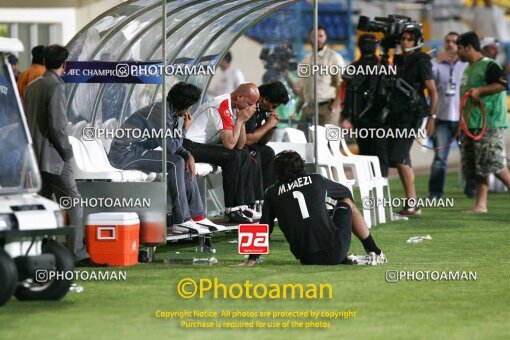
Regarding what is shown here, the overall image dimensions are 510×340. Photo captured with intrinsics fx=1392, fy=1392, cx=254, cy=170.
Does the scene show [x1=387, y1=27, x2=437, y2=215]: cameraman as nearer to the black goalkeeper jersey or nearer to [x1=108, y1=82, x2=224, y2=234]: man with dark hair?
[x1=108, y1=82, x2=224, y2=234]: man with dark hair

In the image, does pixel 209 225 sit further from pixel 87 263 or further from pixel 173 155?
pixel 87 263

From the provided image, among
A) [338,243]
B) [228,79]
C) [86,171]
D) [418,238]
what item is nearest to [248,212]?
[418,238]

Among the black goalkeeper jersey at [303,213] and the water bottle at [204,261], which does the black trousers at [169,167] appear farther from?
the black goalkeeper jersey at [303,213]

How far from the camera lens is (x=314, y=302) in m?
10.0

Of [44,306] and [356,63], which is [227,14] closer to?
[356,63]

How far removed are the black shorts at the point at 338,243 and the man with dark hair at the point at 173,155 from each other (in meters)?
1.67

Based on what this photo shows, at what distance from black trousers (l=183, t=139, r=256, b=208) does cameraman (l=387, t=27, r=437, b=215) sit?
10.6 ft

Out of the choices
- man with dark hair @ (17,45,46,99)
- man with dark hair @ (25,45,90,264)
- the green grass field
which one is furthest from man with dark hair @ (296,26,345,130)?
man with dark hair @ (25,45,90,264)

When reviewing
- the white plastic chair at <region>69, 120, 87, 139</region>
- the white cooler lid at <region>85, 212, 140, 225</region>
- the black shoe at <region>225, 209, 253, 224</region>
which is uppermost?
the white plastic chair at <region>69, 120, 87, 139</region>

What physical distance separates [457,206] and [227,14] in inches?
195

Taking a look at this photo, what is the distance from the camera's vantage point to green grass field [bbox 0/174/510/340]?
8.77 m

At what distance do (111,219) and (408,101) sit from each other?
6260 millimetres

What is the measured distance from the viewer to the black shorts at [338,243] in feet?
39.1

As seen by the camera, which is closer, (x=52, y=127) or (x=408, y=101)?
(x=52, y=127)
